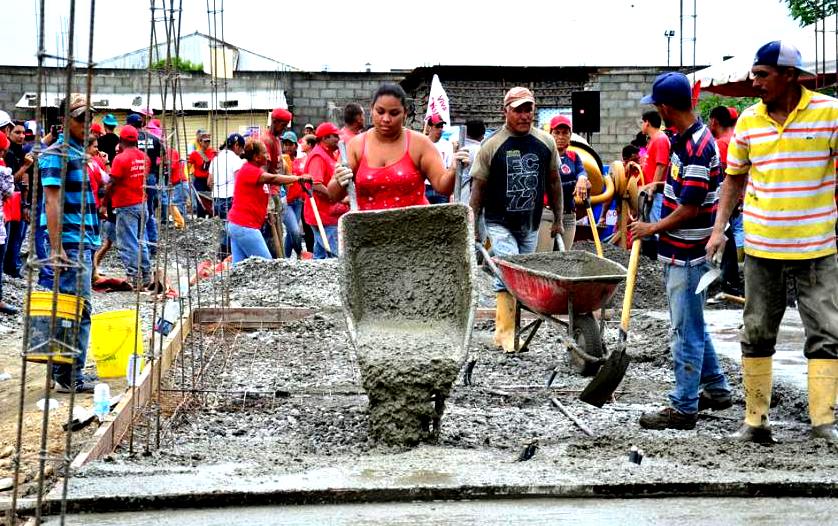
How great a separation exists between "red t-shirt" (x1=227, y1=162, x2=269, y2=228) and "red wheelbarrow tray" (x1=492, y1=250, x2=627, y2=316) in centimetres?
482

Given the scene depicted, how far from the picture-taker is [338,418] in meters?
6.37

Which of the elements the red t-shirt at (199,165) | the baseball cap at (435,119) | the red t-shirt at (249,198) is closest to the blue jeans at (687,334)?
the red t-shirt at (249,198)

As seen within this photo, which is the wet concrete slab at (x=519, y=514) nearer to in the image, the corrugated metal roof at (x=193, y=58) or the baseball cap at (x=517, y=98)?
the baseball cap at (x=517, y=98)

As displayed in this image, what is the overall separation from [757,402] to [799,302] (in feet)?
1.74

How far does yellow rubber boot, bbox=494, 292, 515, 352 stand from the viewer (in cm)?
873

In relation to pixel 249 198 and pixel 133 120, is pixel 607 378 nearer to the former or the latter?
pixel 249 198

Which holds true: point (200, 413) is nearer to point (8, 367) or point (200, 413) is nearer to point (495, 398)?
point (495, 398)

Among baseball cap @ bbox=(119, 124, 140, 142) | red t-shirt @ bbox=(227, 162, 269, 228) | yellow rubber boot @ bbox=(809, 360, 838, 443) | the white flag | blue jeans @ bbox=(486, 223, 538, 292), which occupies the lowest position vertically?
yellow rubber boot @ bbox=(809, 360, 838, 443)

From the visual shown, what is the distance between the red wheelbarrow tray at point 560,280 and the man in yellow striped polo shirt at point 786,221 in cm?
106

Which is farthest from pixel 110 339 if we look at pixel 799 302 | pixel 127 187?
pixel 127 187

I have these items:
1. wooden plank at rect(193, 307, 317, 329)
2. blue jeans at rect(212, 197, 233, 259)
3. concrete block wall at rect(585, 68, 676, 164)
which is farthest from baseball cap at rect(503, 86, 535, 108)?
concrete block wall at rect(585, 68, 676, 164)

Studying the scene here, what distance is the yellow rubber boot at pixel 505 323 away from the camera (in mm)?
8727

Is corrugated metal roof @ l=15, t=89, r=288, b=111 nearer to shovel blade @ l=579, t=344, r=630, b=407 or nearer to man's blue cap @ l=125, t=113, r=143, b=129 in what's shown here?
man's blue cap @ l=125, t=113, r=143, b=129

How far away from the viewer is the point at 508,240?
27.6 feet
